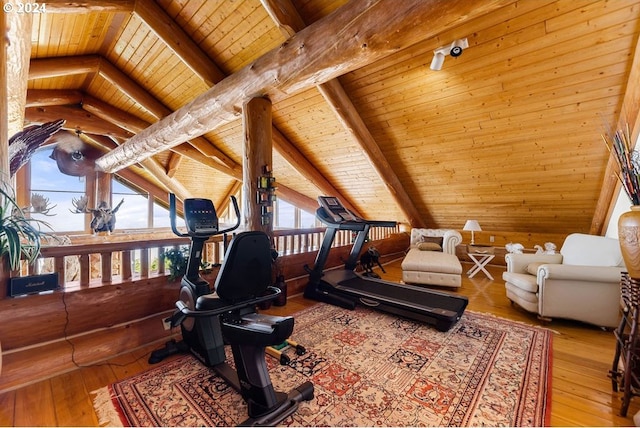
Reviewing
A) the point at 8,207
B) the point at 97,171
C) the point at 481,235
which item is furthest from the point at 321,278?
the point at 97,171

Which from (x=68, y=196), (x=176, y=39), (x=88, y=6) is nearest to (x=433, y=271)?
(x=176, y=39)

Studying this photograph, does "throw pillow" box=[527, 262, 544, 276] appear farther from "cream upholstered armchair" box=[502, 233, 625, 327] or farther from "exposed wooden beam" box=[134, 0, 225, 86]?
"exposed wooden beam" box=[134, 0, 225, 86]

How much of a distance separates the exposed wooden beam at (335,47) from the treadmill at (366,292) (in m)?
1.61

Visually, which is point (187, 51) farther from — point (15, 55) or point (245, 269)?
point (245, 269)

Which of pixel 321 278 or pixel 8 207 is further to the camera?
pixel 321 278

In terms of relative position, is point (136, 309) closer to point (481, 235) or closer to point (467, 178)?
point (467, 178)

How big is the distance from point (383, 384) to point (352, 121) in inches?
147

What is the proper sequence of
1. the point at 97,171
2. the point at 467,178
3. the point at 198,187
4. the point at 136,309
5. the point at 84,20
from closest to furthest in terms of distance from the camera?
1. the point at 136,309
2. the point at 84,20
3. the point at 467,178
4. the point at 97,171
5. the point at 198,187

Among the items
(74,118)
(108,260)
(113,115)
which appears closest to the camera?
(108,260)

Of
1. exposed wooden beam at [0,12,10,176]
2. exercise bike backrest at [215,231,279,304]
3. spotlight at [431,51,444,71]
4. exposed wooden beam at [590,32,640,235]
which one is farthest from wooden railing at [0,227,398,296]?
exposed wooden beam at [590,32,640,235]

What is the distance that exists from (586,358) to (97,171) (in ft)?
34.6

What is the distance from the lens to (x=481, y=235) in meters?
6.10

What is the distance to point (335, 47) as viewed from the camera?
2.55 m

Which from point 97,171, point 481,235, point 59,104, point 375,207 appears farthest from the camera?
point 97,171
